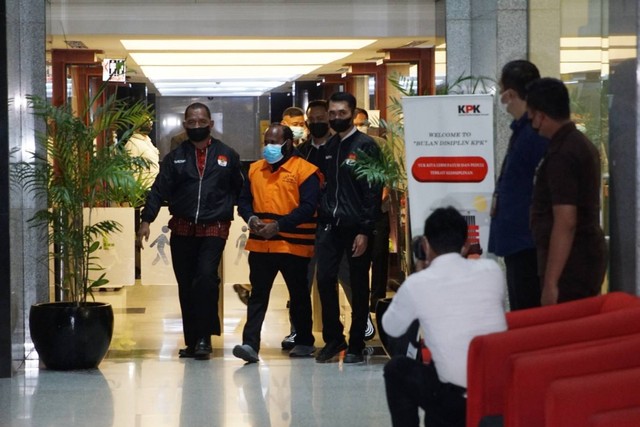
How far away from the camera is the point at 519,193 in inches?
199

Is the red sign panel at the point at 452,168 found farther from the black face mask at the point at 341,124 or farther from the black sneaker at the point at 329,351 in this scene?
the black sneaker at the point at 329,351

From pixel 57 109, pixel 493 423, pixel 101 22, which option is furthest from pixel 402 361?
pixel 101 22

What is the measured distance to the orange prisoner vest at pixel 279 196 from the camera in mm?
7539

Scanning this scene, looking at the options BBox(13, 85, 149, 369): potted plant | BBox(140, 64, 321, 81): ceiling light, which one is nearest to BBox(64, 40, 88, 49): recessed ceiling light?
BBox(13, 85, 149, 369): potted plant

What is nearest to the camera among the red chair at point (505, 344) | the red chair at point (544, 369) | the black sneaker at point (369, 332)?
the red chair at point (544, 369)

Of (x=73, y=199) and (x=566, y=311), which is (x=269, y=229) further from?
(x=566, y=311)

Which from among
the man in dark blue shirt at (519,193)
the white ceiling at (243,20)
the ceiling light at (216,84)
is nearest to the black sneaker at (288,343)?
the white ceiling at (243,20)

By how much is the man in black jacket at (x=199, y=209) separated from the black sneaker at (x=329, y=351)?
29.7 inches

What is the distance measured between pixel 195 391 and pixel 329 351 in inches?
51.2

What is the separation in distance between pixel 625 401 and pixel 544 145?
6.93ft

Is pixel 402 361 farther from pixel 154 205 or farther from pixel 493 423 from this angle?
pixel 154 205

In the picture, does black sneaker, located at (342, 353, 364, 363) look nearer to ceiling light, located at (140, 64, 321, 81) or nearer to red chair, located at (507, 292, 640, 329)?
red chair, located at (507, 292, 640, 329)

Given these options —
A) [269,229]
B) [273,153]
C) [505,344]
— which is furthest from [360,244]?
[505,344]

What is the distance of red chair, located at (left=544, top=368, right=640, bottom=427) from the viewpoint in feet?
10.0
